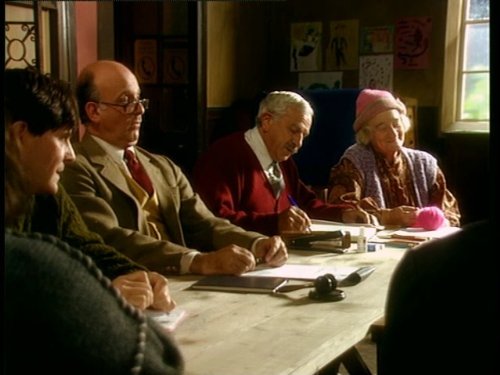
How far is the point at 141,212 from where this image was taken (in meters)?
2.05

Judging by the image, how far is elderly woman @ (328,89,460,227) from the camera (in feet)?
10.2

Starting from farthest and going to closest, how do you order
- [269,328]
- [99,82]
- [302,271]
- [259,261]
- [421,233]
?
[421,233] → [99,82] → [259,261] → [302,271] → [269,328]

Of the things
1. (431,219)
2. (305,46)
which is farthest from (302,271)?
(305,46)

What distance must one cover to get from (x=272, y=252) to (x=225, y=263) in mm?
202

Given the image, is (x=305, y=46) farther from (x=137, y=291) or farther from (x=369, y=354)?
→ (x=137, y=291)

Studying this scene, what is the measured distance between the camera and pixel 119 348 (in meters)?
0.81

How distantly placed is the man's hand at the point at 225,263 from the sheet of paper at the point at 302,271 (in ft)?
0.10

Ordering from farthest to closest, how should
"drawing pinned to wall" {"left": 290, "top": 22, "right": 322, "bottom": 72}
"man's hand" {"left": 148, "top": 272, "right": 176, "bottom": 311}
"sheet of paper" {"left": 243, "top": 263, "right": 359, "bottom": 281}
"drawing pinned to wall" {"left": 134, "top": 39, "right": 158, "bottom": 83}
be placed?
"drawing pinned to wall" {"left": 290, "top": 22, "right": 322, "bottom": 72}, "drawing pinned to wall" {"left": 134, "top": 39, "right": 158, "bottom": 83}, "sheet of paper" {"left": 243, "top": 263, "right": 359, "bottom": 281}, "man's hand" {"left": 148, "top": 272, "right": 176, "bottom": 311}

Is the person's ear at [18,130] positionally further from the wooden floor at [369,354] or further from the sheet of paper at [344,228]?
the wooden floor at [369,354]

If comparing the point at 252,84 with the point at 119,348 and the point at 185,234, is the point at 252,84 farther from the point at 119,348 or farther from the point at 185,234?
the point at 119,348

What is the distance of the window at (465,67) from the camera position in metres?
4.88

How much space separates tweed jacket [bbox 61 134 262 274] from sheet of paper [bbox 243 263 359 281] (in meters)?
0.19

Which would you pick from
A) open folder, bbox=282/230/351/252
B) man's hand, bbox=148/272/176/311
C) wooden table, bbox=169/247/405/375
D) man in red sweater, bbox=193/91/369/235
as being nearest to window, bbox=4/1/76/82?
man in red sweater, bbox=193/91/369/235

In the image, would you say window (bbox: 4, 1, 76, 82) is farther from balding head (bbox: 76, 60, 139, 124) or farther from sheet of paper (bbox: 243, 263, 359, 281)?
sheet of paper (bbox: 243, 263, 359, 281)
